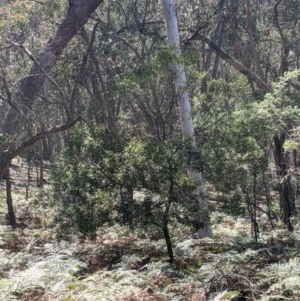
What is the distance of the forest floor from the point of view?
5414 mm

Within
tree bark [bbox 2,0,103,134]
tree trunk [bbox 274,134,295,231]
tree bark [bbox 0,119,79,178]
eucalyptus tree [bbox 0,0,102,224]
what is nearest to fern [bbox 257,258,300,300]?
tree bark [bbox 0,119,79,178]

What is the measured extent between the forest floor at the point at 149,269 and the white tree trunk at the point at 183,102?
111cm

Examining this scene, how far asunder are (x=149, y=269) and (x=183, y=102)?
5.07m

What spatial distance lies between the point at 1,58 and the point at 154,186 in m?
9.16

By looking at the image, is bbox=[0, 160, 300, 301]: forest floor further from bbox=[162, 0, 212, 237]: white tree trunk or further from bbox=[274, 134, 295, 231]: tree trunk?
bbox=[162, 0, 212, 237]: white tree trunk

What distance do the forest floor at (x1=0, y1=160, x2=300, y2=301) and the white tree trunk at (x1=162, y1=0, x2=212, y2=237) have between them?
1.11m

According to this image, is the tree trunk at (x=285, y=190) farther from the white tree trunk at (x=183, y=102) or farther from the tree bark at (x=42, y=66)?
the tree bark at (x=42, y=66)

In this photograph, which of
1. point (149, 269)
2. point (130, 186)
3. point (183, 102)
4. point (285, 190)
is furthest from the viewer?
point (285, 190)

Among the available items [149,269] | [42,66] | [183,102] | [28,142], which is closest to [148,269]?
[149,269]

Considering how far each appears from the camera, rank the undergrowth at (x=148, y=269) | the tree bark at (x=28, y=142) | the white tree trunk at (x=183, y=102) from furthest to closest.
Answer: the tree bark at (x=28, y=142) < the white tree trunk at (x=183, y=102) < the undergrowth at (x=148, y=269)

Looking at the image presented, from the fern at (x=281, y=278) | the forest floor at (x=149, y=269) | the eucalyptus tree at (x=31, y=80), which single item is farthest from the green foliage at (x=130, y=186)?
the eucalyptus tree at (x=31, y=80)

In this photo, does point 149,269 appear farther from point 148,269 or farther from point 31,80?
point 31,80

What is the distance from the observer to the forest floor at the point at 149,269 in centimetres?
541

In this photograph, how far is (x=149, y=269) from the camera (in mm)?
7238
